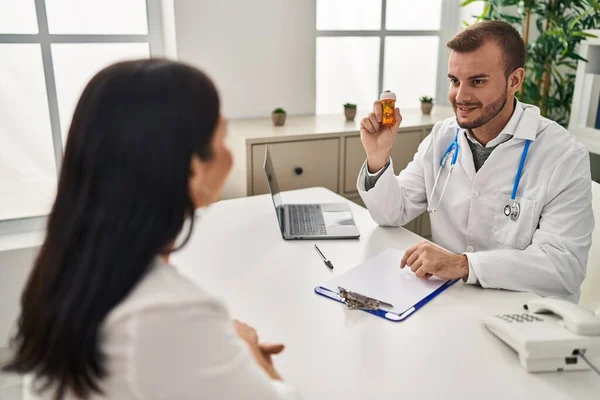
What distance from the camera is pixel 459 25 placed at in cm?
334

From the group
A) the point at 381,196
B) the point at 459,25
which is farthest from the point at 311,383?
the point at 459,25

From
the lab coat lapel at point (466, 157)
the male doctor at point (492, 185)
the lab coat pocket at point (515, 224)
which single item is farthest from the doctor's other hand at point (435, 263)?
the lab coat lapel at point (466, 157)

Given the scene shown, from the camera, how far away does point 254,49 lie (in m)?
2.76

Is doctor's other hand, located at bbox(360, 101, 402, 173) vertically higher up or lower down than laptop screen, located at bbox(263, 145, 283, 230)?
higher up

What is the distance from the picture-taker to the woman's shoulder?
1.96 ft

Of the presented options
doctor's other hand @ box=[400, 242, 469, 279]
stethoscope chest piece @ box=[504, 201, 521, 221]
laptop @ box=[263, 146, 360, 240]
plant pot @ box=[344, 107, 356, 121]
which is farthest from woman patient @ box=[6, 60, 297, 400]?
plant pot @ box=[344, 107, 356, 121]

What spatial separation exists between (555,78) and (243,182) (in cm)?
178

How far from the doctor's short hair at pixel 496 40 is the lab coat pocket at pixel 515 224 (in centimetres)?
42

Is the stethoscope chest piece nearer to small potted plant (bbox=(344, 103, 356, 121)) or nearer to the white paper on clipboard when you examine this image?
the white paper on clipboard

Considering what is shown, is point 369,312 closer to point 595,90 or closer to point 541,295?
point 541,295

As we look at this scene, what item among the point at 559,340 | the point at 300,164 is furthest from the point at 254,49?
the point at 559,340

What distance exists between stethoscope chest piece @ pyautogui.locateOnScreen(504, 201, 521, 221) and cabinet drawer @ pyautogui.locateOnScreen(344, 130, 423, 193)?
3.49 ft

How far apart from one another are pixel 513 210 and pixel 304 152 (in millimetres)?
1110

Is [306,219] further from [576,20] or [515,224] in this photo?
[576,20]
